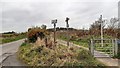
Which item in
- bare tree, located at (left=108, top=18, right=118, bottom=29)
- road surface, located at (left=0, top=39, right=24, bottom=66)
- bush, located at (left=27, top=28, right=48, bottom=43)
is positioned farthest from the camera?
bare tree, located at (left=108, top=18, right=118, bottom=29)

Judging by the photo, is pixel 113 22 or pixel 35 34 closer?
pixel 35 34

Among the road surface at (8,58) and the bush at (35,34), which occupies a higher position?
the bush at (35,34)

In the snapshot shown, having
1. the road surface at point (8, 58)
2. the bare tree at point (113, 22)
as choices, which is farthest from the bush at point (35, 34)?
the bare tree at point (113, 22)

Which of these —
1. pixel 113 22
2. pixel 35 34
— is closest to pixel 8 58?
pixel 35 34

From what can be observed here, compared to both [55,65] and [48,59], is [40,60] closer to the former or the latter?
[48,59]

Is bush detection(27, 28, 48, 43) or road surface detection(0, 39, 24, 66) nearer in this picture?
road surface detection(0, 39, 24, 66)

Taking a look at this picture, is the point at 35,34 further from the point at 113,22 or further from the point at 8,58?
the point at 113,22

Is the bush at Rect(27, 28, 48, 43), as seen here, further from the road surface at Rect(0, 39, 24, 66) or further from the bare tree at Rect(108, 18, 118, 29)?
the bare tree at Rect(108, 18, 118, 29)

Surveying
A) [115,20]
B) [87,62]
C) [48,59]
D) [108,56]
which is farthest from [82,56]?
[115,20]

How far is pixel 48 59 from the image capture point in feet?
42.9

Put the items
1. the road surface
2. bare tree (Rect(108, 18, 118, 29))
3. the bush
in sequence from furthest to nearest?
bare tree (Rect(108, 18, 118, 29))
the bush
the road surface

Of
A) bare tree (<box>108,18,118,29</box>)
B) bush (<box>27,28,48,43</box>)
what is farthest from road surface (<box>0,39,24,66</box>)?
bare tree (<box>108,18,118,29</box>)

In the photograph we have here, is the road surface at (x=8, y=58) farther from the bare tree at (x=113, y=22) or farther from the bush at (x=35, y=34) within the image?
the bare tree at (x=113, y=22)

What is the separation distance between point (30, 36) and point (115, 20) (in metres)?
26.5
